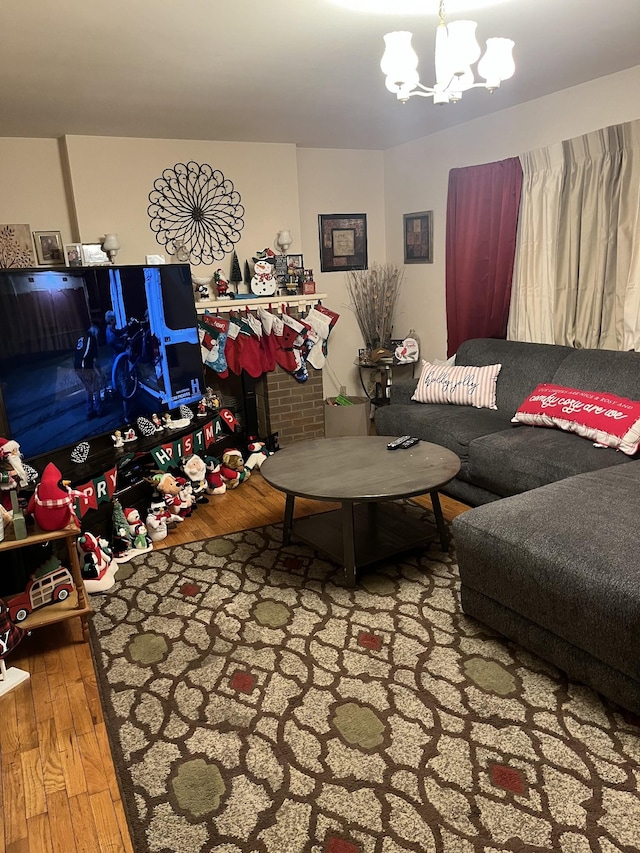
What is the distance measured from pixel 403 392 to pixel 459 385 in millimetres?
386

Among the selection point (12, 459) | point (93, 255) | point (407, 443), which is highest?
point (93, 255)

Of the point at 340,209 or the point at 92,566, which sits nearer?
the point at 92,566

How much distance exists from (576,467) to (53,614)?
86.7 inches

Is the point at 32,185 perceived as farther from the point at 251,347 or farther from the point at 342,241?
the point at 342,241

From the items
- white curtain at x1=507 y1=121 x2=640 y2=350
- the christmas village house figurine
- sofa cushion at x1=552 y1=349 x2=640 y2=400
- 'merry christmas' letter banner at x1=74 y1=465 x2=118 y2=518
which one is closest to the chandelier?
white curtain at x1=507 y1=121 x2=640 y2=350

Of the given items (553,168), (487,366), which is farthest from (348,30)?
(487,366)

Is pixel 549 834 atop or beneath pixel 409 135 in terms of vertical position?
beneath

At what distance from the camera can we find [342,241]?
199 inches

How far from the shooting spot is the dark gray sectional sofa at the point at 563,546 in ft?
5.72

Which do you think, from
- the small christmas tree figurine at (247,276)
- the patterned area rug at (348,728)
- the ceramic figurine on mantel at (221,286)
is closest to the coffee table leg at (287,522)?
the patterned area rug at (348,728)

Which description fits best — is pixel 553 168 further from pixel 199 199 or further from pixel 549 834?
pixel 549 834

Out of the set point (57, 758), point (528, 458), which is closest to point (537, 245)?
point (528, 458)

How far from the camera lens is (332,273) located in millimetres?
5047

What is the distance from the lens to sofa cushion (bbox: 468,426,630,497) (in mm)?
2738
